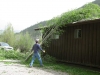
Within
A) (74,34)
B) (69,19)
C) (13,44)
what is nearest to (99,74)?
(74,34)

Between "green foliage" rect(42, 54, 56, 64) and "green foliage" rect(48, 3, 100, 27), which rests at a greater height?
"green foliage" rect(48, 3, 100, 27)

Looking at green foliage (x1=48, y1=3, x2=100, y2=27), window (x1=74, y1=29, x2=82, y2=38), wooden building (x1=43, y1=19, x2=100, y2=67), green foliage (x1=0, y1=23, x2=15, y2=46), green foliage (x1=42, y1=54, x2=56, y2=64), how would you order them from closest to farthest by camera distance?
wooden building (x1=43, y1=19, x2=100, y2=67) → window (x1=74, y1=29, x2=82, y2=38) → green foliage (x1=48, y1=3, x2=100, y2=27) → green foliage (x1=42, y1=54, x2=56, y2=64) → green foliage (x1=0, y1=23, x2=15, y2=46)

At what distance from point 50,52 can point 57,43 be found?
1571 mm

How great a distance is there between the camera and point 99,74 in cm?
1302

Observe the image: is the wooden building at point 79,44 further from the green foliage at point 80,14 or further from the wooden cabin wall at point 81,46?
the green foliage at point 80,14

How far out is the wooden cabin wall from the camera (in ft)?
49.9

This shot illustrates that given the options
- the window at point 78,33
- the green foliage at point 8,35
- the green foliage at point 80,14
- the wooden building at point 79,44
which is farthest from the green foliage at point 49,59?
the green foliage at point 8,35

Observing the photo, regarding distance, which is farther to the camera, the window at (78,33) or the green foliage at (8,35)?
the green foliage at (8,35)

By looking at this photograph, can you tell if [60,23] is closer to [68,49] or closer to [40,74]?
[68,49]

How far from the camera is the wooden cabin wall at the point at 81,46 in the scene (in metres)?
15.2

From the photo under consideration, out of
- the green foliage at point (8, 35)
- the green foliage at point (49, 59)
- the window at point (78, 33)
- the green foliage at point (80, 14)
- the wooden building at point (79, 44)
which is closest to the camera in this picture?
the wooden building at point (79, 44)

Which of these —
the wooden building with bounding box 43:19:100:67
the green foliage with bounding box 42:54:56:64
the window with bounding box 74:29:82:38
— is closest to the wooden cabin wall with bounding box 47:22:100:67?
the wooden building with bounding box 43:19:100:67

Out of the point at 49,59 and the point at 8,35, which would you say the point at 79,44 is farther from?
the point at 8,35

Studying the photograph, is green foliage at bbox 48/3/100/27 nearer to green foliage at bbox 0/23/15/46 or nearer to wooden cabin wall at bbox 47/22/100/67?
wooden cabin wall at bbox 47/22/100/67
